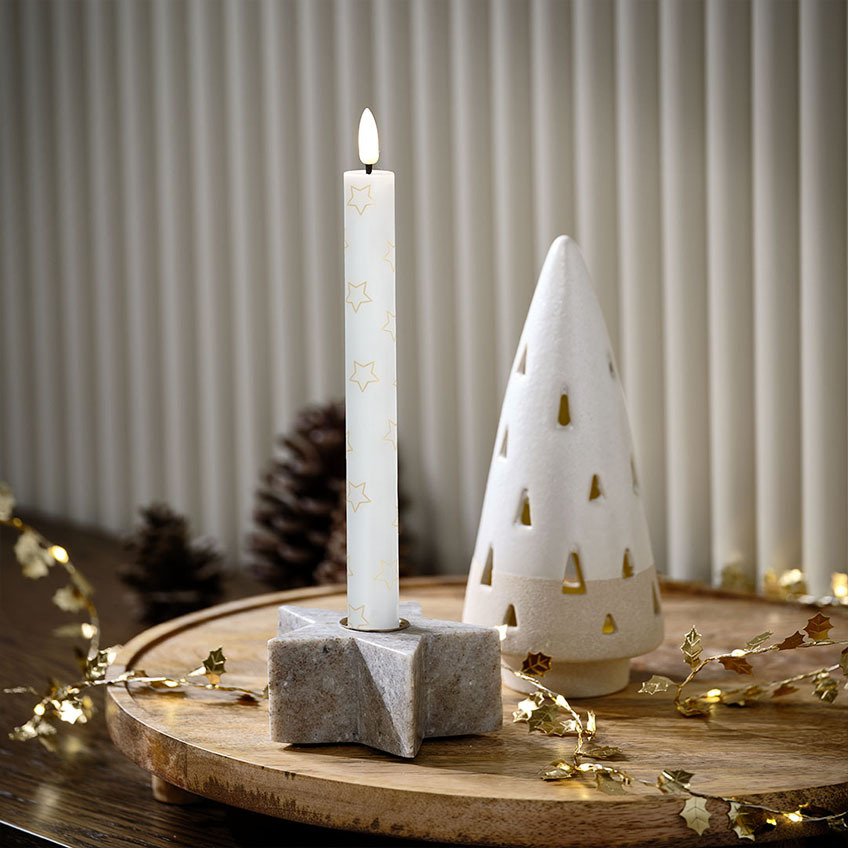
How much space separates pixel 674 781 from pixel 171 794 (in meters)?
0.20

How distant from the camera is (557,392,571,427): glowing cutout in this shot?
1.43 ft

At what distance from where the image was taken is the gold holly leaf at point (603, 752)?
1.20 ft

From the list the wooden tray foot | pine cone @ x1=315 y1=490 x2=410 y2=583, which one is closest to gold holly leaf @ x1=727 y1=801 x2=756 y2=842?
the wooden tray foot

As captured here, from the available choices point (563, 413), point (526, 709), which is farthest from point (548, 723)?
point (563, 413)

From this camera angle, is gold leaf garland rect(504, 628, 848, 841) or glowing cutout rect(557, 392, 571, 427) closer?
gold leaf garland rect(504, 628, 848, 841)

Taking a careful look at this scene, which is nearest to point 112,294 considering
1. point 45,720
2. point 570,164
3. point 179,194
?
point 179,194

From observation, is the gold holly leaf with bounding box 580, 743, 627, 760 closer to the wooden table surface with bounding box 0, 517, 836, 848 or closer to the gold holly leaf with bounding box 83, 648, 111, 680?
the wooden table surface with bounding box 0, 517, 836, 848

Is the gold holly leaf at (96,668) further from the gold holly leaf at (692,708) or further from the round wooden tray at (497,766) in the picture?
the gold holly leaf at (692,708)

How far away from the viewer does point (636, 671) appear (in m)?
0.47

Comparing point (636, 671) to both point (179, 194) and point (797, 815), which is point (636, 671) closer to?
point (797, 815)

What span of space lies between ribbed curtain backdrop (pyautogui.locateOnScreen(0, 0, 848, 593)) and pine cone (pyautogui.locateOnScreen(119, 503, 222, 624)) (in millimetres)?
111

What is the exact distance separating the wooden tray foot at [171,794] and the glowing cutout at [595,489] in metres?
0.18

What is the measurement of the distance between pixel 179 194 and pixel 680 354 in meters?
0.43

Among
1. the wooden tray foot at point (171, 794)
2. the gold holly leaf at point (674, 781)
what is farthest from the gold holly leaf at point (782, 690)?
the wooden tray foot at point (171, 794)
